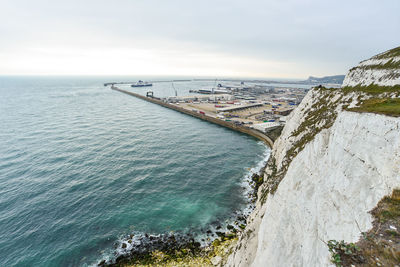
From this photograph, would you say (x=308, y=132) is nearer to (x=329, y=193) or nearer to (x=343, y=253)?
(x=329, y=193)

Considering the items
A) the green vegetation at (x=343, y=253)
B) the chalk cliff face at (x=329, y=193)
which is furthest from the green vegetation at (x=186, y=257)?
the green vegetation at (x=343, y=253)

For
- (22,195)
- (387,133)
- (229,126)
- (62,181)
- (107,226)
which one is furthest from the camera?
(229,126)

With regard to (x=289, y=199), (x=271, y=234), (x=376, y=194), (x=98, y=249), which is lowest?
(x=98, y=249)

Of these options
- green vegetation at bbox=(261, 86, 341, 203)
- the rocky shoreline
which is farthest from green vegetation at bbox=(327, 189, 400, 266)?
the rocky shoreline

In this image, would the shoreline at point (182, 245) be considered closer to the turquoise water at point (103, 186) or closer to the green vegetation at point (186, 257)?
the green vegetation at point (186, 257)

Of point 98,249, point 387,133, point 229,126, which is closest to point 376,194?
point 387,133

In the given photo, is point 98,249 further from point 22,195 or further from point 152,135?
point 152,135

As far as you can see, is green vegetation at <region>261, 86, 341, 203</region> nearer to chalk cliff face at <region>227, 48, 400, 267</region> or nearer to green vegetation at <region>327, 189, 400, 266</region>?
chalk cliff face at <region>227, 48, 400, 267</region>

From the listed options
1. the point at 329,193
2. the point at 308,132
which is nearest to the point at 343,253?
the point at 329,193
